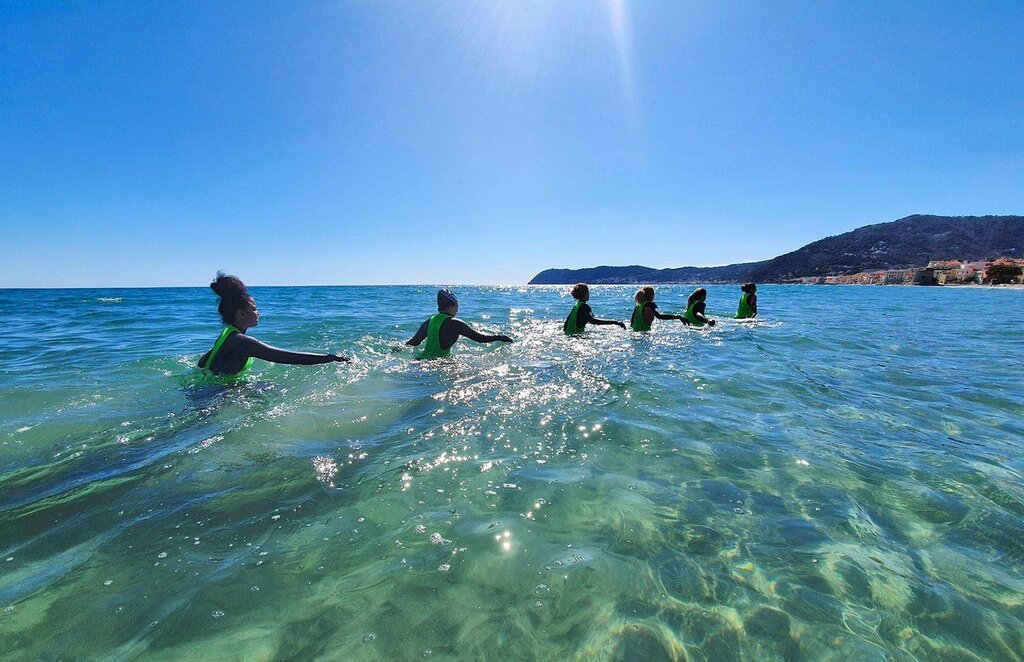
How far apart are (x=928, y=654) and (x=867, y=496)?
5.52 ft

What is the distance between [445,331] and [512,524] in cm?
575

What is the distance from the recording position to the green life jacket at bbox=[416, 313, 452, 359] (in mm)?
8307

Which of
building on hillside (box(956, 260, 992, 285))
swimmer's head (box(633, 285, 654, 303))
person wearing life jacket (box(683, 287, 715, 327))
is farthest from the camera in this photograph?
building on hillside (box(956, 260, 992, 285))

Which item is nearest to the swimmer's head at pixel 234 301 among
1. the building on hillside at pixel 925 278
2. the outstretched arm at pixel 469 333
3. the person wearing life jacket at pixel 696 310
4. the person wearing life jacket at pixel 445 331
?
the person wearing life jacket at pixel 445 331

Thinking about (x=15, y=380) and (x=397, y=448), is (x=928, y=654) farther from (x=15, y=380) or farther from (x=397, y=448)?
(x=15, y=380)

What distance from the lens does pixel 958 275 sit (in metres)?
81.5

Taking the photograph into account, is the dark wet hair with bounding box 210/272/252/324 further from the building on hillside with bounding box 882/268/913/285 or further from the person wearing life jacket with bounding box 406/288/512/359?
the building on hillside with bounding box 882/268/913/285

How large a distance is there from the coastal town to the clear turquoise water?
333ft

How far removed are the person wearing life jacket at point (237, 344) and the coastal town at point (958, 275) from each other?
10833cm

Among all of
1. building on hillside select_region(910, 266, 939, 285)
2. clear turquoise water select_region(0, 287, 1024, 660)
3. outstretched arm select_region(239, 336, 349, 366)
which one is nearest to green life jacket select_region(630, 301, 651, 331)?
clear turquoise water select_region(0, 287, 1024, 660)

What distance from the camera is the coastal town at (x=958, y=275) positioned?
69.9 m

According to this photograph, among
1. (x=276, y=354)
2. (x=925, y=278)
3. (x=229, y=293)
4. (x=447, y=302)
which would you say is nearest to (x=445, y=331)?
(x=447, y=302)

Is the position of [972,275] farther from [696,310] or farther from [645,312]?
[645,312]

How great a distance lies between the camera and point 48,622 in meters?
2.07
